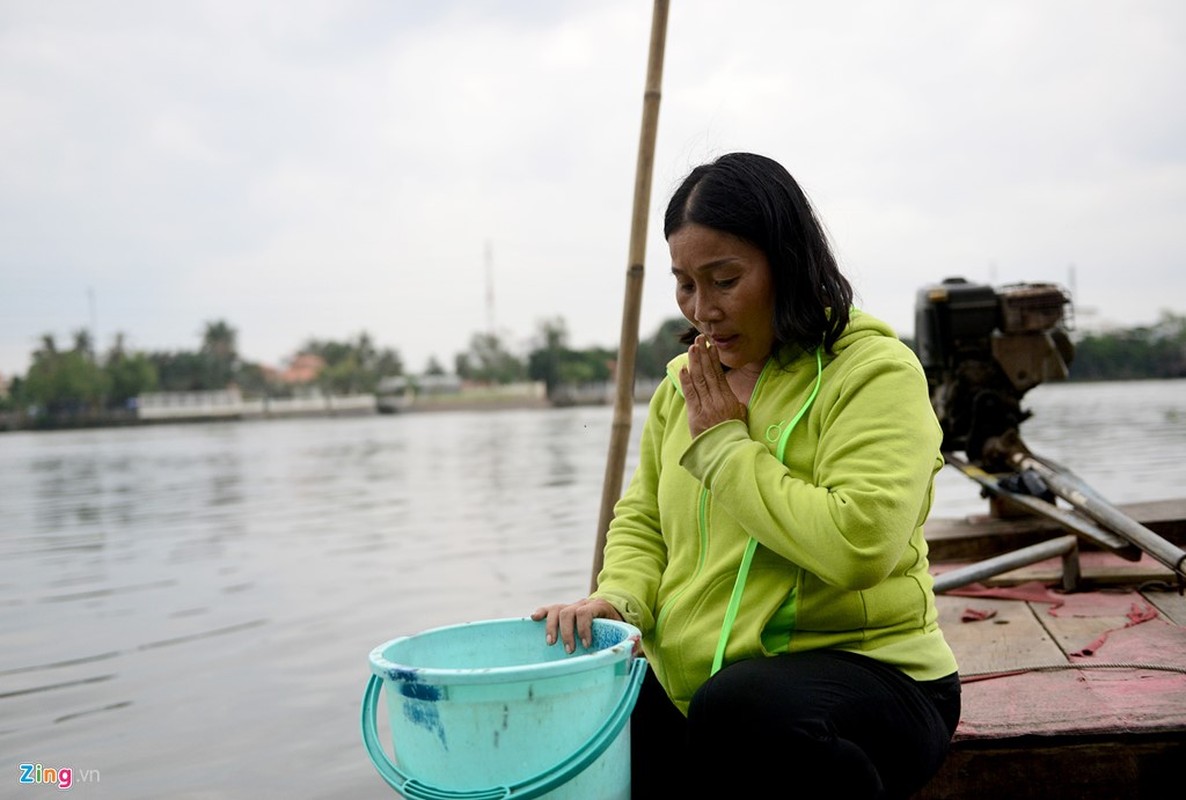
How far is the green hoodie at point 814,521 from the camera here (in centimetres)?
164

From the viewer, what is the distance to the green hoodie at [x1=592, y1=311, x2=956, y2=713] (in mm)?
1636

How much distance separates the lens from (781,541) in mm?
1663

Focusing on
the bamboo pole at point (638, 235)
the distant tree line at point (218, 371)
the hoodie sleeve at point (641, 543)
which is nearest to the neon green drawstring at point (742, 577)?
the hoodie sleeve at point (641, 543)

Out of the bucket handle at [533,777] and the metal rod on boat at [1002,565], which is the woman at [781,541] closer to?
the bucket handle at [533,777]

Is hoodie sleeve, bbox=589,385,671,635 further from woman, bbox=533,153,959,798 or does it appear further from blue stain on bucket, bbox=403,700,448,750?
blue stain on bucket, bbox=403,700,448,750

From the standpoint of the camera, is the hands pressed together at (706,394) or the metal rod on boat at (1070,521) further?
the metal rod on boat at (1070,521)

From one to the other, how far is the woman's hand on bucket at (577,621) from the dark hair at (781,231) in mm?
565

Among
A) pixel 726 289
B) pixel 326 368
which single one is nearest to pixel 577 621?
pixel 726 289

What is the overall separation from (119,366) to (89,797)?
9251 centimetres

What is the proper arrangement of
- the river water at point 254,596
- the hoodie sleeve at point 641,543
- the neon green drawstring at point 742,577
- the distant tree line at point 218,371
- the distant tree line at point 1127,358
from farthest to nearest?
the distant tree line at point 218,371
the distant tree line at point 1127,358
the river water at point 254,596
the hoodie sleeve at point 641,543
the neon green drawstring at point 742,577

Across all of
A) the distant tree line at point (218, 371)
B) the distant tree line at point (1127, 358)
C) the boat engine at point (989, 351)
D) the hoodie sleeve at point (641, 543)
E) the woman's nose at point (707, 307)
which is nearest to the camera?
the woman's nose at point (707, 307)

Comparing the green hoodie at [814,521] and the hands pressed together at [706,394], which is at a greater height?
the hands pressed together at [706,394]

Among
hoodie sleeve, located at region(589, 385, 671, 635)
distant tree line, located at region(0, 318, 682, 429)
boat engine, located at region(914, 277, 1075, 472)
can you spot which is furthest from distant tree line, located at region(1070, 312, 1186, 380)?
hoodie sleeve, located at region(589, 385, 671, 635)

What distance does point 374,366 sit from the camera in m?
102
